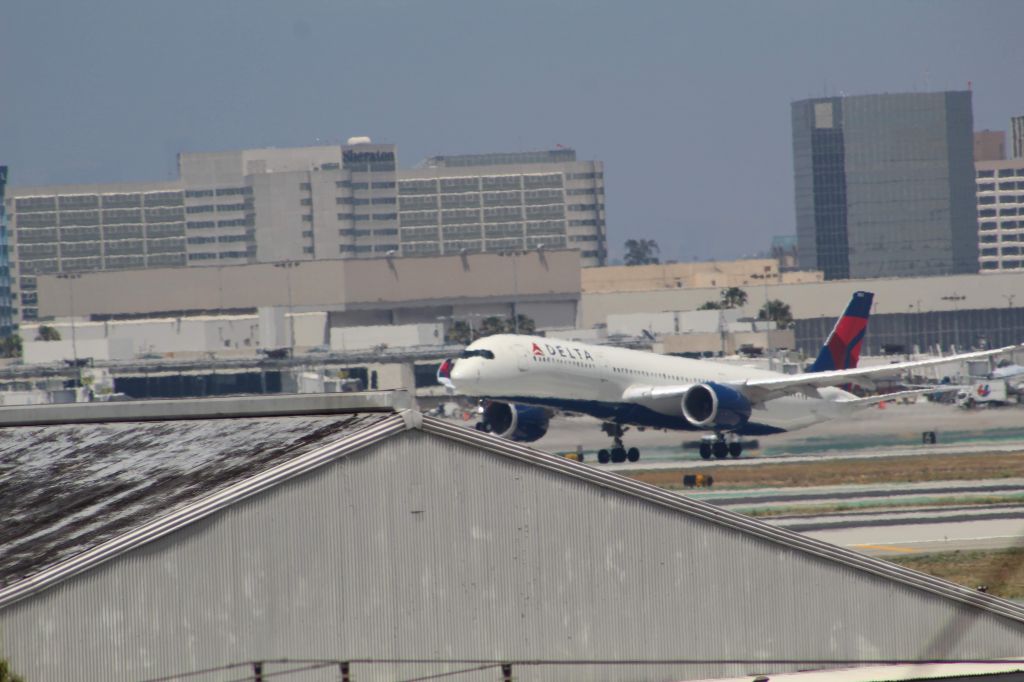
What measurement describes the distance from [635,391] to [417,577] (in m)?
61.3

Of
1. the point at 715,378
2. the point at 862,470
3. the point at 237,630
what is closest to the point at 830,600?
the point at 237,630

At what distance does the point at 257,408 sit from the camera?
121 feet

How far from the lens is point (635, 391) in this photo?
91.5m

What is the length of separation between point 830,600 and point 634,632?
13.3 ft

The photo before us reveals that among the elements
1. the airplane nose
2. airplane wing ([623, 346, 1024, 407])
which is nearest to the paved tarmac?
airplane wing ([623, 346, 1024, 407])

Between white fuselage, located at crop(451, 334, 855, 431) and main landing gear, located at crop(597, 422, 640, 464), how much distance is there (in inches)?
72.0

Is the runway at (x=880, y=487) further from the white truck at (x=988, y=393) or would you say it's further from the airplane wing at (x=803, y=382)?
the white truck at (x=988, y=393)

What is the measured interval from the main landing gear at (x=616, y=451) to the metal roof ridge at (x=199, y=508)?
61916 millimetres

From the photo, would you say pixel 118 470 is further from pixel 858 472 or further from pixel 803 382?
pixel 803 382

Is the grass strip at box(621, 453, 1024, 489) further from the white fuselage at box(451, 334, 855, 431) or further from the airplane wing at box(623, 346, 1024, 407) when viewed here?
the white fuselage at box(451, 334, 855, 431)

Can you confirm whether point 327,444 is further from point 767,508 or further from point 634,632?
point 767,508

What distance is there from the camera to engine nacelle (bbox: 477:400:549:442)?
9475 centimetres

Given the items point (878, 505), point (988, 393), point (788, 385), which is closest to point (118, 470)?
point (878, 505)

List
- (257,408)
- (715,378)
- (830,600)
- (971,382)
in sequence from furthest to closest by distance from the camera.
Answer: (971,382) < (715,378) < (257,408) < (830,600)
